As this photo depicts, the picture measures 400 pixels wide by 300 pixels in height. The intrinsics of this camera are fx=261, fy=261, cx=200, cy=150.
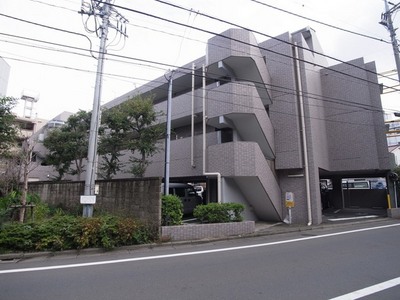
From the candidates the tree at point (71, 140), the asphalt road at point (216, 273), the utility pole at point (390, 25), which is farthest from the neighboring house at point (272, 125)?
the tree at point (71, 140)

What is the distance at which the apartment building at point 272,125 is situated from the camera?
1199cm

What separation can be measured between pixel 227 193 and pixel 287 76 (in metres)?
7.14

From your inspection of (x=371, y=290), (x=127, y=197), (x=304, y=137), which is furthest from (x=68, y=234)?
(x=304, y=137)

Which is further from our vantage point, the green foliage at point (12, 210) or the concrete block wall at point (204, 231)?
the concrete block wall at point (204, 231)

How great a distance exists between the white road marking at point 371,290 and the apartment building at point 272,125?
22.2ft

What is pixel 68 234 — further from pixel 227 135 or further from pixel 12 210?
pixel 227 135

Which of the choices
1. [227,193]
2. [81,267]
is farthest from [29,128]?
[81,267]

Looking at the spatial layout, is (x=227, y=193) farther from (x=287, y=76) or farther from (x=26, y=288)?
(x=26, y=288)

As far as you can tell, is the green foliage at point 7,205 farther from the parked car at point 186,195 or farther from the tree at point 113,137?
the parked car at point 186,195

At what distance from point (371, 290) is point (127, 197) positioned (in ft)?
25.0

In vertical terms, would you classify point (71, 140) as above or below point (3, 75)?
below

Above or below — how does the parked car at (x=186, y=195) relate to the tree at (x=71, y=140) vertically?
below

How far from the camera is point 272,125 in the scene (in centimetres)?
1419

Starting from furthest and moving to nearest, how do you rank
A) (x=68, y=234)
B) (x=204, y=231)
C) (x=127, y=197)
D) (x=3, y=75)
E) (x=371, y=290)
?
(x=3, y=75)
(x=127, y=197)
(x=204, y=231)
(x=68, y=234)
(x=371, y=290)
